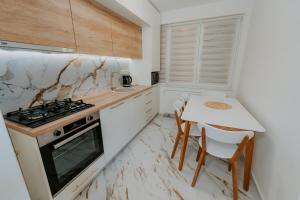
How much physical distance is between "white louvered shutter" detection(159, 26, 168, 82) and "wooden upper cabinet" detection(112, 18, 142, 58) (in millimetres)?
706

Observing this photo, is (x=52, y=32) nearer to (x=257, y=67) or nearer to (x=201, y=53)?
(x=257, y=67)

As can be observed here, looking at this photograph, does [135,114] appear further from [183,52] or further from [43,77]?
[183,52]

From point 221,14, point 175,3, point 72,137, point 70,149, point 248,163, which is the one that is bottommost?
point 248,163

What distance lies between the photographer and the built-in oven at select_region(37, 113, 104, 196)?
1.05 metres

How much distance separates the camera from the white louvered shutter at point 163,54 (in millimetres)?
3168

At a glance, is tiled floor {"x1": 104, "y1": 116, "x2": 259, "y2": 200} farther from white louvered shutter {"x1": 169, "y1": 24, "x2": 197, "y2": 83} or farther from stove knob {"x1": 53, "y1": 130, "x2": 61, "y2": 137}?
white louvered shutter {"x1": 169, "y1": 24, "x2": 197, "y2": 83}

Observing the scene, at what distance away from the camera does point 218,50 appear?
2771 millimetres

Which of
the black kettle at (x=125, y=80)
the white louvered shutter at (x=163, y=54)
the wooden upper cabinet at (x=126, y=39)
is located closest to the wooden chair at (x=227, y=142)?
the wooden upper cabinet at (x=126, y=39)

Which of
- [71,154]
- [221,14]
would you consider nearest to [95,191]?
[71,154]

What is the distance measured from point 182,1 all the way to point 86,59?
6.88ft

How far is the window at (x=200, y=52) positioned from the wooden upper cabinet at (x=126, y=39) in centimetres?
84

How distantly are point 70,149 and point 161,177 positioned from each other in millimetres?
1097

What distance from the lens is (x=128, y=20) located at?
7.53 ft

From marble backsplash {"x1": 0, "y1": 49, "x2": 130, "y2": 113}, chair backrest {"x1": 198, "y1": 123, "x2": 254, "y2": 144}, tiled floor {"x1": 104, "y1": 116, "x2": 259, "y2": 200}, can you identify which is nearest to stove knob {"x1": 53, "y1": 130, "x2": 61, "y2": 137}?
marble backsplash {"x1": 0, "y1": 49, "x2": 130, "y2": 113}
